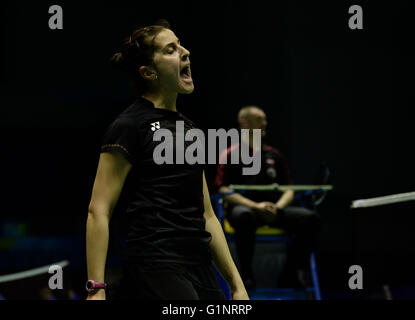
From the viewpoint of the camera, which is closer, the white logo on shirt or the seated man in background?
the white logo on shirt

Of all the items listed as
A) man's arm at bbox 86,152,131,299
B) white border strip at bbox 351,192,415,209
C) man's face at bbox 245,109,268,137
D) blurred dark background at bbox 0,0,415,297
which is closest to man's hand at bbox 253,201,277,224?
man's face at bbox 245,109,268,137

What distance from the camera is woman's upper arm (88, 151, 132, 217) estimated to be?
133 cm

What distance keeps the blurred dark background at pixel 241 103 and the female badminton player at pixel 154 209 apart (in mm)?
3109

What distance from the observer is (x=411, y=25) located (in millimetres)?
5016

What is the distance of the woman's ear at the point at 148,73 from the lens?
1525 millimetres

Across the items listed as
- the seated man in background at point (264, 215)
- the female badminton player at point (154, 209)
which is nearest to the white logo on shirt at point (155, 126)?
the female badminton player at point (154, 209)

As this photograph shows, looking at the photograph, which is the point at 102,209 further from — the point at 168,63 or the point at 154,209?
the point at 168,63

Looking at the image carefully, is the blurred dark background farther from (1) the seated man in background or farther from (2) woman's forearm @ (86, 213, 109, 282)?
(2) woman's forearm @ (86, 213, 109, 282)

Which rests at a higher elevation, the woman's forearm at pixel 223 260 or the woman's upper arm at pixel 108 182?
the woman's upper arm at pixel 108 182

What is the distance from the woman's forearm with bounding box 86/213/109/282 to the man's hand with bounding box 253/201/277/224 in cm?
254

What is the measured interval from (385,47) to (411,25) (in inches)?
Result: 11.7
